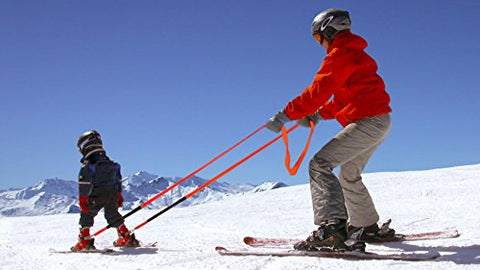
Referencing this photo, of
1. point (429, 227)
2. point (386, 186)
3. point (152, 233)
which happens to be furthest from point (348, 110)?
point (386, 186)

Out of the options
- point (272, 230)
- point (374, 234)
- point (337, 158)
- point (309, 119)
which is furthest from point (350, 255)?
point (272, 230)

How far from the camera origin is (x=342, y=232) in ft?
12.6

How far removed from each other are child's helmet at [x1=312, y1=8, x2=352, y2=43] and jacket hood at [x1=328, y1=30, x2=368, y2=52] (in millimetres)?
67

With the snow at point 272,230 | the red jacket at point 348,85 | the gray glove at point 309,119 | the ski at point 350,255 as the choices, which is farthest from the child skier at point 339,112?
the gray glove at point 309,119

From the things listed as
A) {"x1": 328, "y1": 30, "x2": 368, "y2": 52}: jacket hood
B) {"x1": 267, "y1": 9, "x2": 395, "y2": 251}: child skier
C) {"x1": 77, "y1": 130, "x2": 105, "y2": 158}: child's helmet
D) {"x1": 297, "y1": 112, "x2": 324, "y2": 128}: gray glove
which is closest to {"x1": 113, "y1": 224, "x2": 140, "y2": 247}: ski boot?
{"x1": 77, "y1": 130, "x2": 105, "y2": 158}: child's helmet

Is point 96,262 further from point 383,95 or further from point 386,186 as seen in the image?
point 386,186

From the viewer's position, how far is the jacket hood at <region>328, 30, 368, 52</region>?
13.3 feet

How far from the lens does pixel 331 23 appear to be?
4.21 m

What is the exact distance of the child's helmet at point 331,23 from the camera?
165 inches

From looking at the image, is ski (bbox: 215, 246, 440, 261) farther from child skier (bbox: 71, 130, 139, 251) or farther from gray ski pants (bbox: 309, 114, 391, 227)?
child skier (bbox: 71, 130, 139, 251)

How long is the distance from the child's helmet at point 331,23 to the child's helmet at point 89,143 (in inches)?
116

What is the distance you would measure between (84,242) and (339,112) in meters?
3.06

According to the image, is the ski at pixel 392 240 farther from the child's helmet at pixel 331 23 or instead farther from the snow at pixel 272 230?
the child's helmet at pixel 331 23

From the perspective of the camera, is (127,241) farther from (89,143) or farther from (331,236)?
(331,236)
